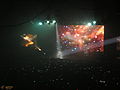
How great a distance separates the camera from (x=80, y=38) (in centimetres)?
1777

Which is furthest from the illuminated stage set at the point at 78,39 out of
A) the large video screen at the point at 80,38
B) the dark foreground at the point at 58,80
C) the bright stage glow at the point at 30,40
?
the dark foreground at the point at 58,80

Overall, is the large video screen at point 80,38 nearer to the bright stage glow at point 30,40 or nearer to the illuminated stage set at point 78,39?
the illuminated stage set at point 78,39

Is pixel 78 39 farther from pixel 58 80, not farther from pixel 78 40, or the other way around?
pixel 58 80

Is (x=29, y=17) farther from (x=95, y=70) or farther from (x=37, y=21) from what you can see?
(x=95, y=70)

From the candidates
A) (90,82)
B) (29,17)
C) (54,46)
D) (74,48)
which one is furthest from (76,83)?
(74,48)

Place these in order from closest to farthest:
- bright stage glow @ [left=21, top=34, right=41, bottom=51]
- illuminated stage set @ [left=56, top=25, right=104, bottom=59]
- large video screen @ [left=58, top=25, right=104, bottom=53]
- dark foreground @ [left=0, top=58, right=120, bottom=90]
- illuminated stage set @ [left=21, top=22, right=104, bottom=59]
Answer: dark foreground @ [left=0, top=58, right=120, bottom=90] < bright stage glow @ [left=21, top=34, right=41, bottom=51] < illuminated stage set @ [left=21, top=22, right=104, bottom=59] < illuminated stage set @ [left=56, top=25, right=104, bottom=59] < large video screen @ [left=58, top=25, right=104, bottom=53]

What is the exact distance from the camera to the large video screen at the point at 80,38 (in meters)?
17.2

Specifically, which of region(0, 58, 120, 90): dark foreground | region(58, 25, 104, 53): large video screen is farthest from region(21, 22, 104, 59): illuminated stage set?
region(0, 58, 120, 90): dark foreground

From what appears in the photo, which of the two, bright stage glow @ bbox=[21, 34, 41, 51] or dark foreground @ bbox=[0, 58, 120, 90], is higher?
bright stage glow @ bbox=[21, 34, 41, 51]

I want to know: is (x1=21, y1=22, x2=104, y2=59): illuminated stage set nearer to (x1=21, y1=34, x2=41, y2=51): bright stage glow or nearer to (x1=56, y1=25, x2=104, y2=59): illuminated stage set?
(x1=56, y1=25, x2=104, y2=59): illuminated stage set

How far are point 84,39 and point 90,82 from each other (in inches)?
447

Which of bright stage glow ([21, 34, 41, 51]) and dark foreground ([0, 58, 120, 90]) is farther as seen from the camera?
bright stage glow ([21, 34, 41, 51])

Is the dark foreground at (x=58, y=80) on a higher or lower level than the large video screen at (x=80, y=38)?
lower

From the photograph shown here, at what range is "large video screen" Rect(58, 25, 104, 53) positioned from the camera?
1720cm
